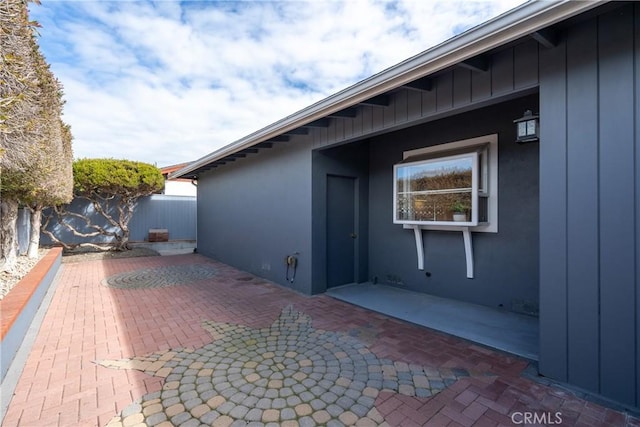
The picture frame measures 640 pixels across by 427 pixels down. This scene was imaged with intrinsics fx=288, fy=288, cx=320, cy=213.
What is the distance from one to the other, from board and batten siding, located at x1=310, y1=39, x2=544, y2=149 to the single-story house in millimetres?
15

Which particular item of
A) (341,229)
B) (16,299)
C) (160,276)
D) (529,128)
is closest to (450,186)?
(529,128)

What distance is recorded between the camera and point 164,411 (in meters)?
2.02

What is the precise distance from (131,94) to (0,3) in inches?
278

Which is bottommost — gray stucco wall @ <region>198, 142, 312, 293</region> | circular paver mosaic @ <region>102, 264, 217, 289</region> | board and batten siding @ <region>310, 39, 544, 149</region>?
circular paver mosaic @ <region>102, 264, 217, 289</region>

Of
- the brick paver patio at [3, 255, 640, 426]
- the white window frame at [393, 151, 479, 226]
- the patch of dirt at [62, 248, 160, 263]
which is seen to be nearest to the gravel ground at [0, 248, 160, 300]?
the patch of dirt at [62, 248, 160, 263]

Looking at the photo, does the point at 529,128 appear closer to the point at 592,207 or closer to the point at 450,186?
the point at 592,207

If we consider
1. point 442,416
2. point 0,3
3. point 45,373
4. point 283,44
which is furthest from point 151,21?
point 442,416

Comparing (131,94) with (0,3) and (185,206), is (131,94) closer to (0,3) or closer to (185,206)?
(185,206)

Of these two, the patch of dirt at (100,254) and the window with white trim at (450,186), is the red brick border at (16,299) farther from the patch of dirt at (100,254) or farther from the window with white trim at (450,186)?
the window with white trim at (450,186)

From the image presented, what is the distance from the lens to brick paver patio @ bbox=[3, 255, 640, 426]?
78.5 inches

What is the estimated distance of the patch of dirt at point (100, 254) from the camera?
27.7 feet

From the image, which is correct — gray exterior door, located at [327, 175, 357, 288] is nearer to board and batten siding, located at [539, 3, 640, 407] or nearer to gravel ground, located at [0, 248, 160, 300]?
board and batten siding, located at [539, 3, 640, 407]

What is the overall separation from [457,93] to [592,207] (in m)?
1.59

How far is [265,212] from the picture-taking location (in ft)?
20.5
